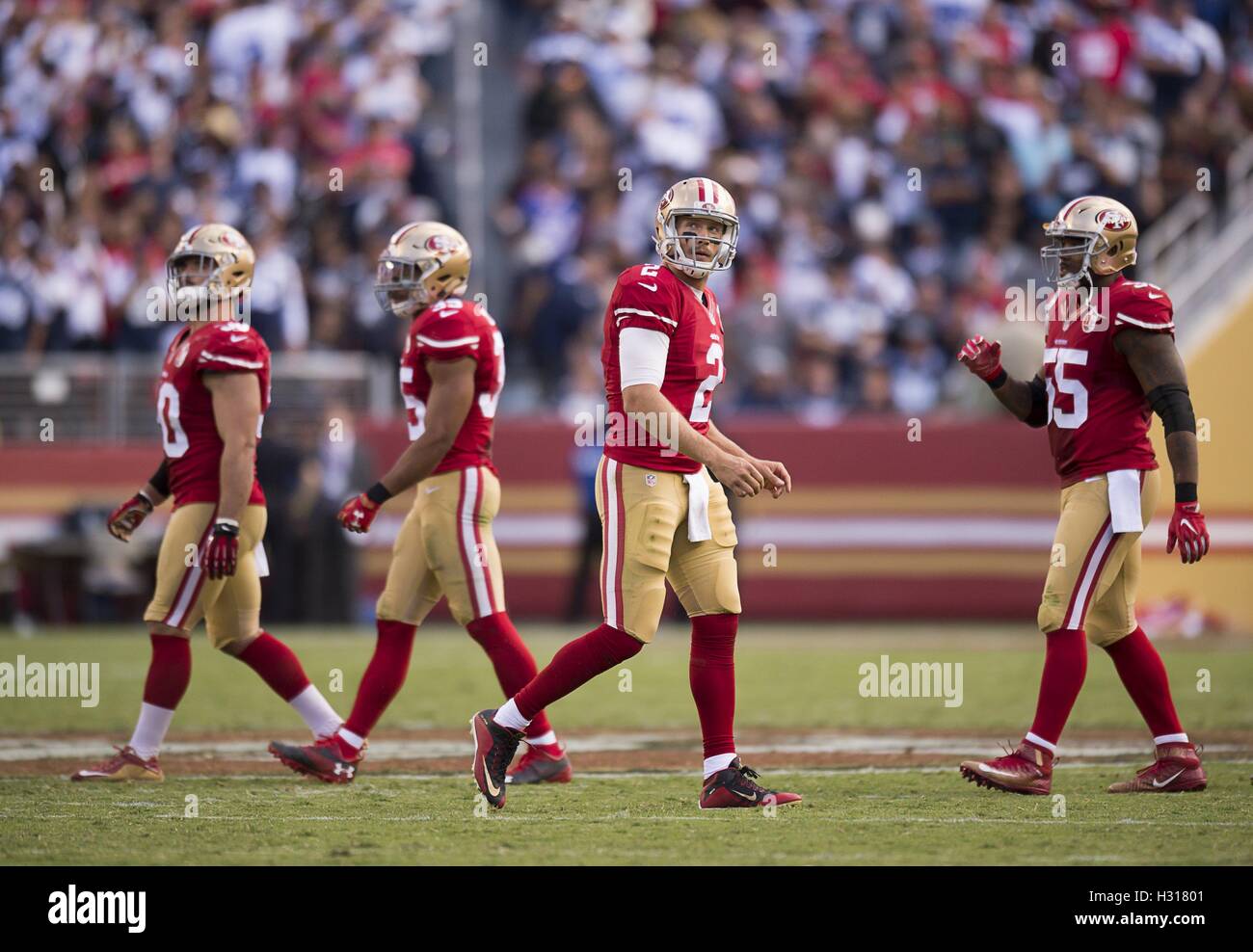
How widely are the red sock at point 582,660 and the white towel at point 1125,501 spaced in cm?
175

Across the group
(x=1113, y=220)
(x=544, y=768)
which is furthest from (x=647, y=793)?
(x=1113, y=220)

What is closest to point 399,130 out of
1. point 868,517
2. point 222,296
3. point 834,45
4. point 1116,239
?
point 834,45

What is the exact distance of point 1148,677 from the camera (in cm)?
667

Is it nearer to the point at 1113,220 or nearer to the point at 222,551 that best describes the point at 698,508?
the point at 222,551

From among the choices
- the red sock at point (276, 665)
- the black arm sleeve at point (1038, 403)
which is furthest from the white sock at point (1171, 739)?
the red sock at point (276, 665)

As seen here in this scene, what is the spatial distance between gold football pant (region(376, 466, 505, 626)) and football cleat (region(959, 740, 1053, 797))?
185 centimetres

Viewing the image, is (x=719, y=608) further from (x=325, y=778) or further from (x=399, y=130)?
(x=399, y=130)

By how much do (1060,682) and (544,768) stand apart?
1.88 meters

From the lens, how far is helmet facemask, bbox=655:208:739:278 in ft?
20.3

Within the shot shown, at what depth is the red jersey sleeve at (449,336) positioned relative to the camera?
6.83m

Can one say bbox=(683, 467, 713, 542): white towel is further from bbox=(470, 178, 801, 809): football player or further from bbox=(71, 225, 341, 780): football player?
bbox=(71, 225, 341, 780): football player

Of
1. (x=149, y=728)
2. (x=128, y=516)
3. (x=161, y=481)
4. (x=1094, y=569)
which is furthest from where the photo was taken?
(x=161, y=481)

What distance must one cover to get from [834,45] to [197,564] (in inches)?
451

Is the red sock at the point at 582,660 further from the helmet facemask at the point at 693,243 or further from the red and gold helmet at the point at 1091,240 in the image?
the red and gold helmet at the point at 1091,240
